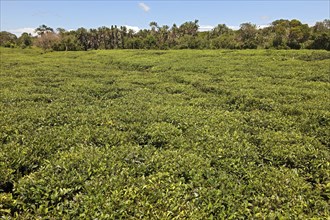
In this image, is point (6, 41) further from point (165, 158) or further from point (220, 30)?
point (165, 158)

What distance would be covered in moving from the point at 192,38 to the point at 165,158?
59317 mm

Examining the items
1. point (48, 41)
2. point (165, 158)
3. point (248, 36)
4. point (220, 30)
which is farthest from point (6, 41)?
point (165, 158)

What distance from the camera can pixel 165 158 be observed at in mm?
6305

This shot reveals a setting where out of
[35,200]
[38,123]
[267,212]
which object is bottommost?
[267,212]

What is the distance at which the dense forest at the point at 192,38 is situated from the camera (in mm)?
46175

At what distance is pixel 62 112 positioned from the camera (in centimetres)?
995

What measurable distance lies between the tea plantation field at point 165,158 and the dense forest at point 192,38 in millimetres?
37993

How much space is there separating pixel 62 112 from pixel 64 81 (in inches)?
337

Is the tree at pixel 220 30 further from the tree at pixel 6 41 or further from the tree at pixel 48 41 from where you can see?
the tree at pixel 6 41

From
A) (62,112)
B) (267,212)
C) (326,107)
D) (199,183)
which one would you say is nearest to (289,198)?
(267,212)

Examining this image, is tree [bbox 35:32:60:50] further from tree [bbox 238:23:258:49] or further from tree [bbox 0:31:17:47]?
tree [bbox 238:23:258:49]

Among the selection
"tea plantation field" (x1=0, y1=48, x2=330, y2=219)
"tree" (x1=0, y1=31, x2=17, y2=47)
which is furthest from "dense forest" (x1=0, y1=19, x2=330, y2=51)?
"tea plantation field" (x1=0, y1=48, x2=330, y2=219)

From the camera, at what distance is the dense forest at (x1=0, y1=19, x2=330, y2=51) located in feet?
151

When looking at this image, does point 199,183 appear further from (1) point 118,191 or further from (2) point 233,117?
(2) point 233,117
